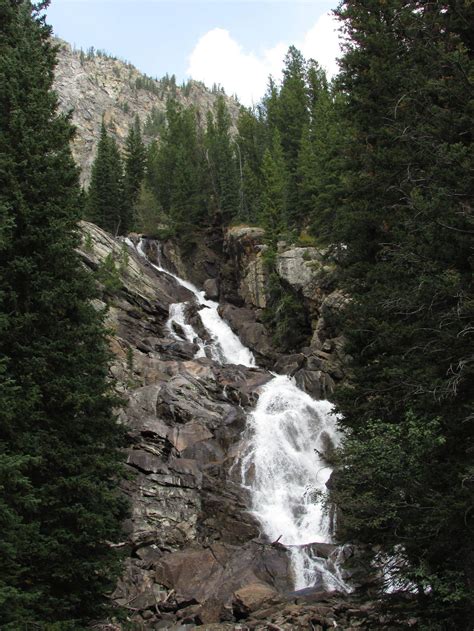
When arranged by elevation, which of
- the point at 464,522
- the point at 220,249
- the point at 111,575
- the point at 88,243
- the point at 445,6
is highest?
the point at 220,249

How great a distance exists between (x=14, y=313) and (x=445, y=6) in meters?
11.8

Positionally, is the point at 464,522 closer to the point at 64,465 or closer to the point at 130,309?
the point at 64,465

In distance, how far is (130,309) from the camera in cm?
3659

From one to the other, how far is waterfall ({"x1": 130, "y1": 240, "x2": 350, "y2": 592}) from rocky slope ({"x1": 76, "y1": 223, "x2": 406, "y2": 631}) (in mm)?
545

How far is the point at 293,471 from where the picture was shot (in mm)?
24547

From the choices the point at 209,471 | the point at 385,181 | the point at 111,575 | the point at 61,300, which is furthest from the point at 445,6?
the point at 209,471

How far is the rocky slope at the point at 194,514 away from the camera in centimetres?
1552

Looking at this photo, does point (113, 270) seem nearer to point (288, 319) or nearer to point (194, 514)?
point (288, 319)

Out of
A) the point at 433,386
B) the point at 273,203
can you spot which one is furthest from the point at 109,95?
the point at 433,386

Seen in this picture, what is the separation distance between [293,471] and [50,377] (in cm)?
1563

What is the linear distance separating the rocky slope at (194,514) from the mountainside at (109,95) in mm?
72515

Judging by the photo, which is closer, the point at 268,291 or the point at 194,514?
the point at 194,514

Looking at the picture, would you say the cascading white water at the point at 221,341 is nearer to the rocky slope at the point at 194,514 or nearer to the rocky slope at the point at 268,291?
the rocky slope at the point at 268,291

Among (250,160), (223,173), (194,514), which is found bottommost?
(194,514)
